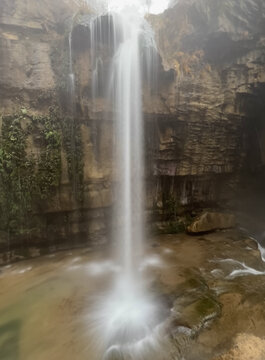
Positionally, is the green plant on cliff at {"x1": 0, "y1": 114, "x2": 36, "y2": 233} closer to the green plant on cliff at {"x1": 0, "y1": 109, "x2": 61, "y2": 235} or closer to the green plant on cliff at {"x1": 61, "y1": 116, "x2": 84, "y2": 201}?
the green plant on cliff at {"x1": 0, "y1": 109, "x2": 61, "y2": 235}

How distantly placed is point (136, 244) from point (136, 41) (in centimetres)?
943

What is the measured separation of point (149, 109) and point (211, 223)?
678 centimetres

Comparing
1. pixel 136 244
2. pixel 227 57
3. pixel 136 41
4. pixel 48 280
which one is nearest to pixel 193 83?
pixel 227 57

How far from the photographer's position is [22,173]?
928cm

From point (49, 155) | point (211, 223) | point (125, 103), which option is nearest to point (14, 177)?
point (49, 155)

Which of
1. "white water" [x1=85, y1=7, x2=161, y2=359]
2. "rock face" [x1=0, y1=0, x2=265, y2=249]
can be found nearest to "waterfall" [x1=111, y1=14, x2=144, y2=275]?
"white water" [x1=85, y1=7, x2=161, y2=359]

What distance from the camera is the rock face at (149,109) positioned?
9562 mm

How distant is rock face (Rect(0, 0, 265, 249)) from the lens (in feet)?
31.4

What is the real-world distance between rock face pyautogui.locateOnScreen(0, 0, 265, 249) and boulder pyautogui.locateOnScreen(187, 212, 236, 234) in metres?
1.20

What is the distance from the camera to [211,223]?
11.9m

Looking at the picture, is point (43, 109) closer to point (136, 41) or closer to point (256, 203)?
point (136, 41)

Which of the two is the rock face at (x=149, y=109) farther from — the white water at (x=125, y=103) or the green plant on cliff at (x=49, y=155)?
the white water at (x=125, y=103)

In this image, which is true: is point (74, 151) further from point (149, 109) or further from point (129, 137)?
point (149, 109)

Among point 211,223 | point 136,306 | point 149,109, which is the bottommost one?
point 136,306
